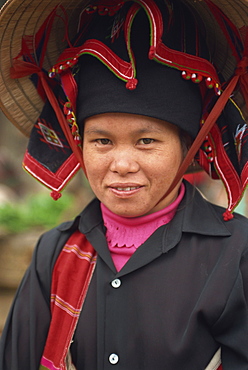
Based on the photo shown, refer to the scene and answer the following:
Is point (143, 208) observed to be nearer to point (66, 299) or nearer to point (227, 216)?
point (227, 216)

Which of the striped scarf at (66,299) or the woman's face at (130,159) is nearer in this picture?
the woman's face at (130,159)

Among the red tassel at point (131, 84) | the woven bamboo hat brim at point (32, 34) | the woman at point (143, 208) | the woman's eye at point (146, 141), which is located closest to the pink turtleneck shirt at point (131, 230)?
the woman at point (143, 208)

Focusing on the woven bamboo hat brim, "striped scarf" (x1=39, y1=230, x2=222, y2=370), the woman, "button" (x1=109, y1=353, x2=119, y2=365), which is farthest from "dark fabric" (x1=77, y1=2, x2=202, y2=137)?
"button" (x1=109, y1=353, x2=119, y2=365)

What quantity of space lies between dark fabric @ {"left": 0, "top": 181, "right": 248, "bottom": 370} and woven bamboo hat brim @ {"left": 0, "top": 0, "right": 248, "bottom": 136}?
1.94 ft

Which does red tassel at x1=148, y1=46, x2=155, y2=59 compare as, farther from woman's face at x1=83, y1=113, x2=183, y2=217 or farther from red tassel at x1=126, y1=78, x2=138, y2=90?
woman's face at x1=83, y1=113, x2=183, y2=217

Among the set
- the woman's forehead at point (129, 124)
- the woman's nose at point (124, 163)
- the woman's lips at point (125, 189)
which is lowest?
the woman's lips at point (125, 189)

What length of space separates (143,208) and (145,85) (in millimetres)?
422

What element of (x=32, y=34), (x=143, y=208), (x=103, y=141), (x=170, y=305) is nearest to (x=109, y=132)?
(x=103, y=141)

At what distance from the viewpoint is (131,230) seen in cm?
180

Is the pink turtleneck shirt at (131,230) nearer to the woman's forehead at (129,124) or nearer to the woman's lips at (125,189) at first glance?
the woman's lips at (125,189)

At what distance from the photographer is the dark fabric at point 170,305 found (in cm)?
158

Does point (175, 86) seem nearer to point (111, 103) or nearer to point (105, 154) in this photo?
point (111, 103)

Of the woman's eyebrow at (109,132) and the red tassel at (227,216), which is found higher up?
the woman's eyebrow at (109,132)

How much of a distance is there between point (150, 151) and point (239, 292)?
1.80 ft
